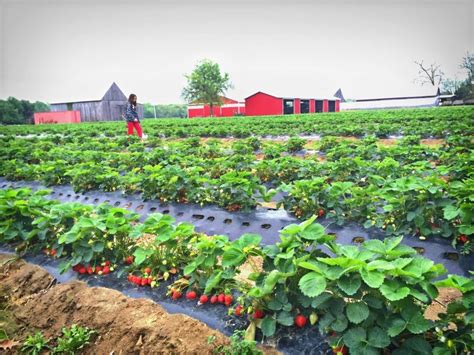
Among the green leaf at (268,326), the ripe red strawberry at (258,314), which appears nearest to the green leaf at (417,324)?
the green leaf at (268,326)

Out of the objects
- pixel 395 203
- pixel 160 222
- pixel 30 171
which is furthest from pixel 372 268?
pixel 30 171

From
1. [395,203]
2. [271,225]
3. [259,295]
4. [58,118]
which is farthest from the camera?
[58,118]

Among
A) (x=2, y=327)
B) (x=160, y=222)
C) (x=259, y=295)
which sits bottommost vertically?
(x=2, y=327)

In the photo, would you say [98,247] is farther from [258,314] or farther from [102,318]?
[258,314]

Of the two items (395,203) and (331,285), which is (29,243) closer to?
(331,285)

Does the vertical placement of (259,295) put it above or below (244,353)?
above

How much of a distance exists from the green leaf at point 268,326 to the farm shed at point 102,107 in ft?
146

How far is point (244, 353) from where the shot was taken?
1906 mm

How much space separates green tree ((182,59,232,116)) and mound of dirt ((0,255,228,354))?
148 feet

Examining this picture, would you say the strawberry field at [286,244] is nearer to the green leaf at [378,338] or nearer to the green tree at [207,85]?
the green leaf at [378,338]

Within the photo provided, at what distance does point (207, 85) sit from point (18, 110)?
23.7m

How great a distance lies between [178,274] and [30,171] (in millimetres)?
5729

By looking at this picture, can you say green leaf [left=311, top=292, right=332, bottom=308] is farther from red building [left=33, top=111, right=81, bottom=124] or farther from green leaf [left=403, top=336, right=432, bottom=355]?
red building [left=33, top=111, right=81, bottom=124]

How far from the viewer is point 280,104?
133ft
